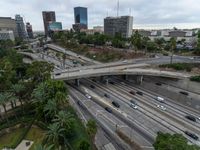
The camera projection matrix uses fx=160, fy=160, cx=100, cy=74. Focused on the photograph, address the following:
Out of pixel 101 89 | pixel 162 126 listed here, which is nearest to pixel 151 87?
pixel 101 89

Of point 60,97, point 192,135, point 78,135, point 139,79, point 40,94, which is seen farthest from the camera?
point 139,79

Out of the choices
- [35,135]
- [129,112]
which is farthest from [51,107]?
[129,112]

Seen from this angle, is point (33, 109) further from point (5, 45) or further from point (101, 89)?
point (5, 45)

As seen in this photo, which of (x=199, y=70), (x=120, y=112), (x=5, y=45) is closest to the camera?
(x=120, y=112)

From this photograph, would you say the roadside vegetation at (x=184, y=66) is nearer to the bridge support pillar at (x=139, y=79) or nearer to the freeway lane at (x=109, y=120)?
the bridge support pillar at (x=139, y=79)

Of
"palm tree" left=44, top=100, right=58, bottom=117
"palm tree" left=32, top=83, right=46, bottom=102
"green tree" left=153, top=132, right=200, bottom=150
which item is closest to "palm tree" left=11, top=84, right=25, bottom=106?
"palm tree" left=32, top=83, right=46, bottom=102

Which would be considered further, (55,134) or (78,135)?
(78,135)

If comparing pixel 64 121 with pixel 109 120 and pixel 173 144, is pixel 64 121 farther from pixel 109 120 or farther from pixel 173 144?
pixel 173 144
